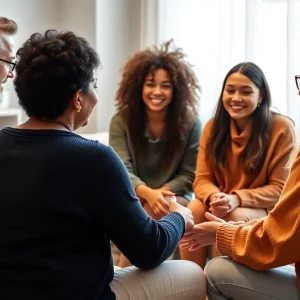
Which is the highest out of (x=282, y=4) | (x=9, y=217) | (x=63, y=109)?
(x=282, y=4)

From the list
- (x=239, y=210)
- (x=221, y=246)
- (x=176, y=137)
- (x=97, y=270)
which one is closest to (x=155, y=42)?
(x=176, y=137)

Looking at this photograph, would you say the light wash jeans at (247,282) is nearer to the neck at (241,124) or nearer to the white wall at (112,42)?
the neck at (241,124)

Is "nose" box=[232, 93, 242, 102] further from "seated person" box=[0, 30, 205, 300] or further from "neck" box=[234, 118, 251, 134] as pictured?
"seated person" box=[0, 30, 205, 300]

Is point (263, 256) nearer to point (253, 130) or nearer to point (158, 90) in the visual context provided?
point (253, 130)

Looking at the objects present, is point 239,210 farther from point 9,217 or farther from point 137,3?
point 137,3

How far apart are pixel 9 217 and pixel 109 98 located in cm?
229

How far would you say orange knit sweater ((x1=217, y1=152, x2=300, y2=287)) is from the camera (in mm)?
1339

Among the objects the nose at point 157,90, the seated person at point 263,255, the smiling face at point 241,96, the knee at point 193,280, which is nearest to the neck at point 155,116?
the nose at point 157,90

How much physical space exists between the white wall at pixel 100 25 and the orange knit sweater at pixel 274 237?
202 cm

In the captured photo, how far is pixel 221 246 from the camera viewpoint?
156 cm

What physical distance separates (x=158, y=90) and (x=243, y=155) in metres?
0.59

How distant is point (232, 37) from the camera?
2.81m

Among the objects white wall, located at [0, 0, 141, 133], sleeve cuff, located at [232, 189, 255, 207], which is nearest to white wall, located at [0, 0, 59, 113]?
white wall, located at [0, 0, 141, 133]

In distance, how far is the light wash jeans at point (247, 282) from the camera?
1.43 meters
